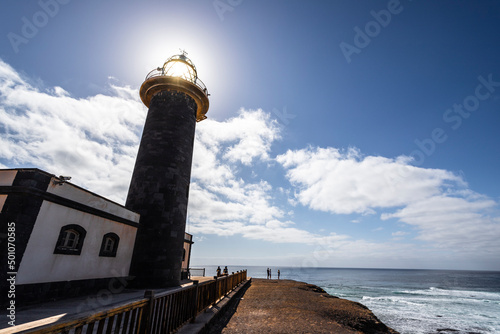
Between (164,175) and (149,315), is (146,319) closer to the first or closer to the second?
(149,315)

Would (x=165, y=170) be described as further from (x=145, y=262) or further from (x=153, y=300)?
(x=153, y=300)

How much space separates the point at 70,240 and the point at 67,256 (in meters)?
0.58

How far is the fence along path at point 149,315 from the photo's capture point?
2396mm

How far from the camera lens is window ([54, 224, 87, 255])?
324 inches

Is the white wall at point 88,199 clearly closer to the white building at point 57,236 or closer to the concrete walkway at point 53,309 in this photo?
the white building at point 57,236

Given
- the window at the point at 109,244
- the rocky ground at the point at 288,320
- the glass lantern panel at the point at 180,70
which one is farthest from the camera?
the glass lantern panel at the point at 180,70

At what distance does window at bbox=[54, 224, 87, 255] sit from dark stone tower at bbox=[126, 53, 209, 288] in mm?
3221

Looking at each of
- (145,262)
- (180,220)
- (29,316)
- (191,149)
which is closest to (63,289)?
(29,316)

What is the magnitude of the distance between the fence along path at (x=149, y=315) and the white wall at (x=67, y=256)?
11.0ft

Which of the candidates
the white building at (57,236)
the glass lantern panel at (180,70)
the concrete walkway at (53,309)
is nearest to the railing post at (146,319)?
the concrete walkway at (53,309)

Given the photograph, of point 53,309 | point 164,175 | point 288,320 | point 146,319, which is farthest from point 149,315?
point 164,175

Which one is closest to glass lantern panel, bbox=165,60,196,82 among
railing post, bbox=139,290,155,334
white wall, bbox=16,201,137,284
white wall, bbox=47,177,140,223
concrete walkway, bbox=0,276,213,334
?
white wall, bbox=47,177,140,223

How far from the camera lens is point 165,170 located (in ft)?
42.2

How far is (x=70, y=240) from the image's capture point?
8.77m
